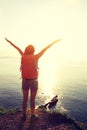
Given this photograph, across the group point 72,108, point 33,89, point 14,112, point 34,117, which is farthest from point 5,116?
point 72,108

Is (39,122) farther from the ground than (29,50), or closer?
closer

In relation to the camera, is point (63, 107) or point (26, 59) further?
point (63, 107)

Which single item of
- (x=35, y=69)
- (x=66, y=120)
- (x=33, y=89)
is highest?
(x=35, y=69)

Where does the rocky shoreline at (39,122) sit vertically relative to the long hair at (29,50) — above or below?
below

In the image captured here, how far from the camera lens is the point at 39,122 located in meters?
10.2

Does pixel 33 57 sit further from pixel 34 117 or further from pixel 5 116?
pixel 5 116

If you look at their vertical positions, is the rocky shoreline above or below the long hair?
below

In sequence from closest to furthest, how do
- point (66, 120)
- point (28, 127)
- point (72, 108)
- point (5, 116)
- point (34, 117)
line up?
point (28, 127) → point (34, 117) → point (5, 116) → point (66, 120) → point (72, 108)

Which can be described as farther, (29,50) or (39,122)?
(39,122)

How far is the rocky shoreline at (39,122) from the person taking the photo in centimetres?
957

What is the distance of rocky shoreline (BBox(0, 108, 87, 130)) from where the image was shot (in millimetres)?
9570

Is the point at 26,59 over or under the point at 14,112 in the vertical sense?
over

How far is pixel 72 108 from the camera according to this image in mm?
61719

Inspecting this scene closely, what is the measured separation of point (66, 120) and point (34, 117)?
2.38 meters
